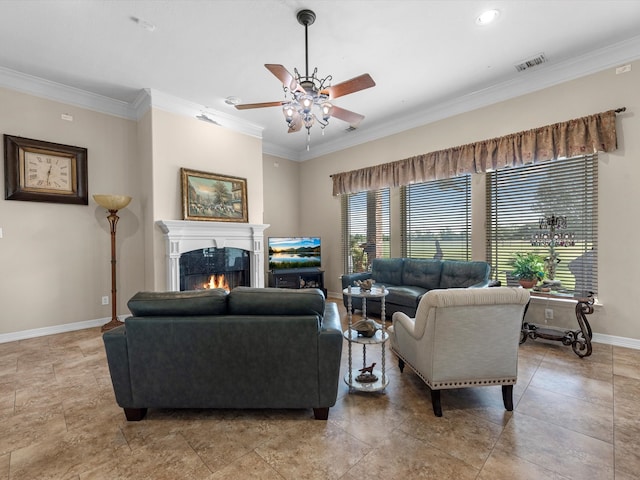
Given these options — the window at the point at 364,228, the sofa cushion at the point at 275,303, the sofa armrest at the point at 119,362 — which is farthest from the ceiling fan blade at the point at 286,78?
the window at the point at 364,228

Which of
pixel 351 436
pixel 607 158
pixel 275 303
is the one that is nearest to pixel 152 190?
pixel 275 303

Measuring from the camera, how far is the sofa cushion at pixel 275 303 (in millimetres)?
1988

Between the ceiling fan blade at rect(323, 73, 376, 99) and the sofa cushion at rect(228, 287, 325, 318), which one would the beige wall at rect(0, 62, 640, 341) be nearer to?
the ceiling fan blade at rect(323, 73, 376, 99)

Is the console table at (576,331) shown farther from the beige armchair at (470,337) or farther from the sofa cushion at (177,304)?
the sofa cushion at (177,304)

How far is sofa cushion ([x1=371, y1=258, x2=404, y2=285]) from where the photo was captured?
491cm

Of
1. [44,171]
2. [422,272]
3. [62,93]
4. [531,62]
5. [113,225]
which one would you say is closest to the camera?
[531,62]

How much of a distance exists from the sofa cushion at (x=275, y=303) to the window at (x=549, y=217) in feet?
10.7

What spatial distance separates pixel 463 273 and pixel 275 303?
3.19 metres

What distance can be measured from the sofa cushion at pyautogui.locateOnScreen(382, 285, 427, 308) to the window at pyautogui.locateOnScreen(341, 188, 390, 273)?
1.29 metres

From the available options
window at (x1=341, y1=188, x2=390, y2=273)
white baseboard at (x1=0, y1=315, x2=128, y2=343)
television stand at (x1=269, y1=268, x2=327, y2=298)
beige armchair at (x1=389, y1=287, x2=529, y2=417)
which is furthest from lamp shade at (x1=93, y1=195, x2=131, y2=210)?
beige armchair at (x1=389, y1=287, x2=529, y2=417)

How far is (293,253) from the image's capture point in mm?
5766

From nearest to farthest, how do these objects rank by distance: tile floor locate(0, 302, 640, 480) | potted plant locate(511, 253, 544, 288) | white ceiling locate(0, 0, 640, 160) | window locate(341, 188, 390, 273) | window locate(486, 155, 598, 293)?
1. tile floor locate(0, 302, 640, 480)
2. white ceiling locate(0, 0, 640, 160)
3. window locate(486, 155, 598, 293)
4. potted plant locate(511, 253, 544, 288)
5. window locate(341, 188, 390, 273)

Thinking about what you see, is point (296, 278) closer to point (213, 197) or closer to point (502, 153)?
point (213, 197)

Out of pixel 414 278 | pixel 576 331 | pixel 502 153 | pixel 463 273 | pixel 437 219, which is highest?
pixel 502 153
